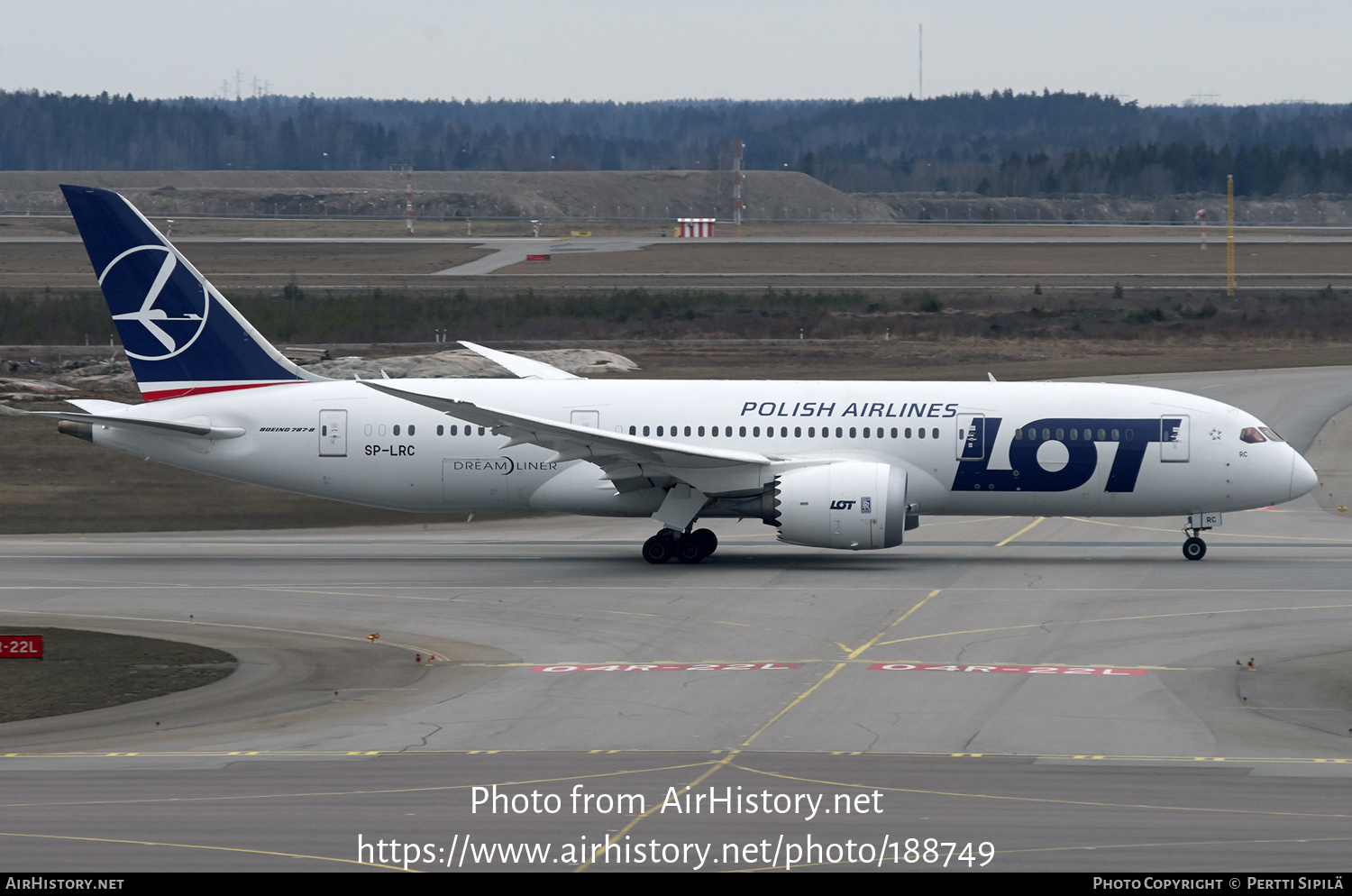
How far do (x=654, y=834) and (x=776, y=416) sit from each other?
20843 mm

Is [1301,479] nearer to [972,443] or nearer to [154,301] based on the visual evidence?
[972,443]

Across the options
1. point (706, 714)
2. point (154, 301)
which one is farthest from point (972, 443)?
point (154, 301)

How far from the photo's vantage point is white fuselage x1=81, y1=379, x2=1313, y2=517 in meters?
34.9

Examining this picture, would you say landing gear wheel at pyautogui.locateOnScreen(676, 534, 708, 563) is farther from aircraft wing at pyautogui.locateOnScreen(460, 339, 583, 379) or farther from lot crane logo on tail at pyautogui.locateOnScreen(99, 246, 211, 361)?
lot crane logo on tail at pyautogui.locateOnScreen(99, 246, 211, 361)

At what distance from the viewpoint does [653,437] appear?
35.5 metres

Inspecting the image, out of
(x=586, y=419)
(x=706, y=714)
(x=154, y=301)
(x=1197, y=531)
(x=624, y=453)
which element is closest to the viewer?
(x=706, y=714)

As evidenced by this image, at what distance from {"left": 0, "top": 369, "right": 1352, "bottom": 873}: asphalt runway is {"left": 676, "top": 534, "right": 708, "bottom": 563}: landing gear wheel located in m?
0.79

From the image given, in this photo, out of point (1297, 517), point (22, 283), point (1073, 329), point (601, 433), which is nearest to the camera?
point (601, 433)

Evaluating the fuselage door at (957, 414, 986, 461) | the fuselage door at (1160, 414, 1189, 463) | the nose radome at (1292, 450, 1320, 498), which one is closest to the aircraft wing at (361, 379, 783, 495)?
the fuselage door at (957, 414, 986, 461)

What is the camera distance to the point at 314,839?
15.1m

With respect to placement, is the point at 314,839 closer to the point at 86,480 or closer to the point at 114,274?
the point at 114,274

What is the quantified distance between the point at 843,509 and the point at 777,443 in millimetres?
2999

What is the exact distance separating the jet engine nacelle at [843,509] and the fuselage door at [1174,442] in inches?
262

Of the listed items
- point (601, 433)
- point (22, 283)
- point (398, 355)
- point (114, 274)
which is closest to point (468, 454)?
point (601, 433)
